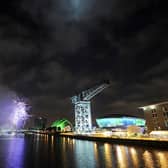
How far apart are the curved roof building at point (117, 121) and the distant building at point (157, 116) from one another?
3240 inches

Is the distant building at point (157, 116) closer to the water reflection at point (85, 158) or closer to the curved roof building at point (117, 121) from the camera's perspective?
the water reflection at point (85, 158)

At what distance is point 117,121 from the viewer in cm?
13862

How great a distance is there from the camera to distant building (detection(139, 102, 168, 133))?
51247mm

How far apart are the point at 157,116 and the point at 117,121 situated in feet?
286

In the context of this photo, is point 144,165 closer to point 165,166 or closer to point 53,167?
point 165,166

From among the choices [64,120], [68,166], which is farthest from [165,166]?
[64,120]

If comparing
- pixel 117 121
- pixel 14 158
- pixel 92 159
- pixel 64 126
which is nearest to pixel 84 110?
pixel 117 121

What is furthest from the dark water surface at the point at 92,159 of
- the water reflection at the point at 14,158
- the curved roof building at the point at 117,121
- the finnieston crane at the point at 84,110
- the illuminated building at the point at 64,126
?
the illuminated building at the point at 64,126

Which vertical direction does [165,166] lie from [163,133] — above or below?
below

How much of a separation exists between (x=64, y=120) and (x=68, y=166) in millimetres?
128636

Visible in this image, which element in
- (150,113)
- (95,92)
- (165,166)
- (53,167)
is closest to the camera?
(165,166)

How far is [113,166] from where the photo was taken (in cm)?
2148

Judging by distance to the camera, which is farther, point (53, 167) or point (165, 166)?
point (53, 167)

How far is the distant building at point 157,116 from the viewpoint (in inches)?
2018
